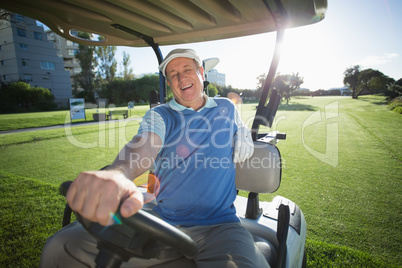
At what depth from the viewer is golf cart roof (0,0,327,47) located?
1.37 metres

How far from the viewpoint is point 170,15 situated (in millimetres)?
1617

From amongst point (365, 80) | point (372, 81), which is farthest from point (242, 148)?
point (365, 80)

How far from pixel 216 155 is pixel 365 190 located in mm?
3675

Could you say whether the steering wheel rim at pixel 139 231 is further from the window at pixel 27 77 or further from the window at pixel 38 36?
the window at pixel 38 36

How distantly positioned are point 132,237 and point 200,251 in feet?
1.88

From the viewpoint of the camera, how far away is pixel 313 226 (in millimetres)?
2592

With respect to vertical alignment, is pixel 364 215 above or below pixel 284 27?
below

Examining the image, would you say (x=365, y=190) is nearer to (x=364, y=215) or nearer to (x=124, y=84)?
(x=364, y=215)

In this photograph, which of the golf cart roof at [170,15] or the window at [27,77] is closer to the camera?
the golf cart roof at [170,15]

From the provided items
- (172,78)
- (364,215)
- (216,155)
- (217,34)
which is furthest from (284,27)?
(364,215)

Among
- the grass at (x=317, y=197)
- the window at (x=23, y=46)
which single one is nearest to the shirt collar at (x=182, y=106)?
the grass at (x=317, y=197)

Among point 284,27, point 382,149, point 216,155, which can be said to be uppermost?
point 284,27

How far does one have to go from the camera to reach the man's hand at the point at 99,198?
604 mm

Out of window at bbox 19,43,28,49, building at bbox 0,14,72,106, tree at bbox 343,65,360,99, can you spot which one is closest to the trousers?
building at bbox 0,14,72,106
